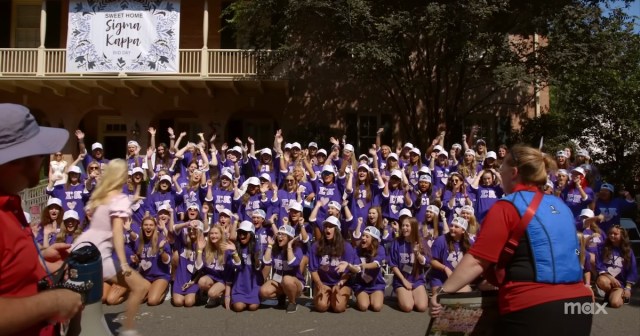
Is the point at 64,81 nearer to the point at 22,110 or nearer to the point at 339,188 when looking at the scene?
the point at 339,188

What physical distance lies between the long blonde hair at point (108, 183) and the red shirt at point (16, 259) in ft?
11.4

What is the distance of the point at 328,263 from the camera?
25.7 feet

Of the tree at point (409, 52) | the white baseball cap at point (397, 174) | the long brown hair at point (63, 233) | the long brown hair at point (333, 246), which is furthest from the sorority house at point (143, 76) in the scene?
the long brown hair at point (333, 246)

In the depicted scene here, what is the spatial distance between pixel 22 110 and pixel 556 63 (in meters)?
13.8

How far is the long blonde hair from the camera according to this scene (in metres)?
5.28

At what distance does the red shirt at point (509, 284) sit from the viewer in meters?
2.55

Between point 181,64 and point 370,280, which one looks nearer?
point 370,280

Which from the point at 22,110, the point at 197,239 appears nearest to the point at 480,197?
the point at 197,239

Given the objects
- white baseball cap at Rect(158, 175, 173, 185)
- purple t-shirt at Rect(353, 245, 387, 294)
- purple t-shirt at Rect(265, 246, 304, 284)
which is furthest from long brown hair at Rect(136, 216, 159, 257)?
purple t-shirt at Rect(353, 245, 387, 294)

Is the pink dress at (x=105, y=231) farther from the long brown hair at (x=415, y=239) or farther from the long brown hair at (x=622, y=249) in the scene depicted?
the long brown hair at (x=622, y=249)

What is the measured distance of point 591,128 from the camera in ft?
51.7

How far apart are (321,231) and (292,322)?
2.16 m

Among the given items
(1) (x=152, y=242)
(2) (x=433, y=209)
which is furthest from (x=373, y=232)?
(1) (x=152, y=242)

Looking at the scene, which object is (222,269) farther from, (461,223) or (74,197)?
(74,197)
